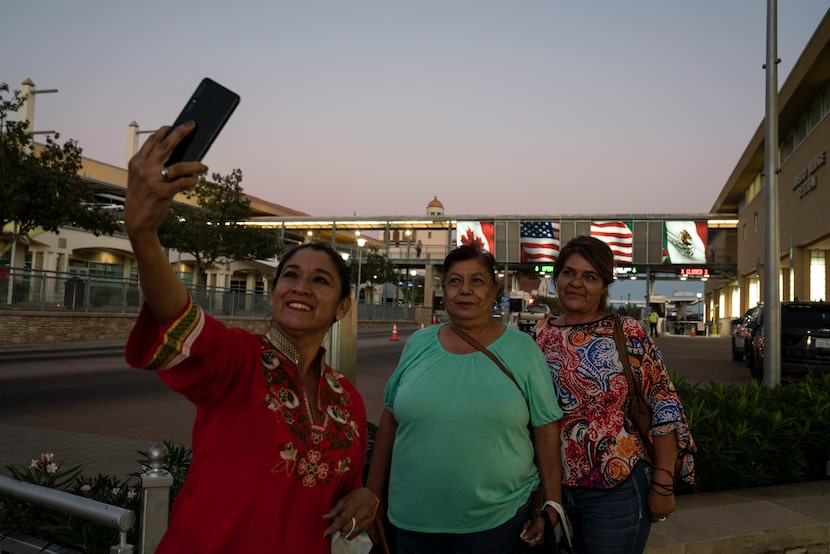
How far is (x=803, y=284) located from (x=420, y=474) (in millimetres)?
28575

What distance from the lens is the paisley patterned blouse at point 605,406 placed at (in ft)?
8.28

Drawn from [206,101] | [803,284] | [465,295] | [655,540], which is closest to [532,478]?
[465,295]

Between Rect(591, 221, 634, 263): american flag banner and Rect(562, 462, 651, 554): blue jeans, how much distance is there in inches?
1824

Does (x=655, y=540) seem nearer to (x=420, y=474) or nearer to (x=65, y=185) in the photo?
(x=420, y=474)

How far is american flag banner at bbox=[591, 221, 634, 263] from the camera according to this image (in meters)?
47.3

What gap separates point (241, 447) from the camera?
167 cm

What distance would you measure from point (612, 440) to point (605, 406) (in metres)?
0.13

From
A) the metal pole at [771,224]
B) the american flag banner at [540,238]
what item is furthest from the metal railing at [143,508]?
the american flag banner at [540,238]

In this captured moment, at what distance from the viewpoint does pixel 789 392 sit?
6234 mm

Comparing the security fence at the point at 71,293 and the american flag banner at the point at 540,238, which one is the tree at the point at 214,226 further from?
the american flag banner at the point at 540,238

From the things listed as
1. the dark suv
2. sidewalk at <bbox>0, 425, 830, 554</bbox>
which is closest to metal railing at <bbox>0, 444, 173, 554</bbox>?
sidewalk at <bbox>0, 425, 830, 554</bbox>

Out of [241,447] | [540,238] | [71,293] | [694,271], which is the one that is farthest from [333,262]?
[694,271]

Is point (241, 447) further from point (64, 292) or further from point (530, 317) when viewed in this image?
point (530, 317)

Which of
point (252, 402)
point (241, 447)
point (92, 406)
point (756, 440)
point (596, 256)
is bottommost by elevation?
point (92, 406)
